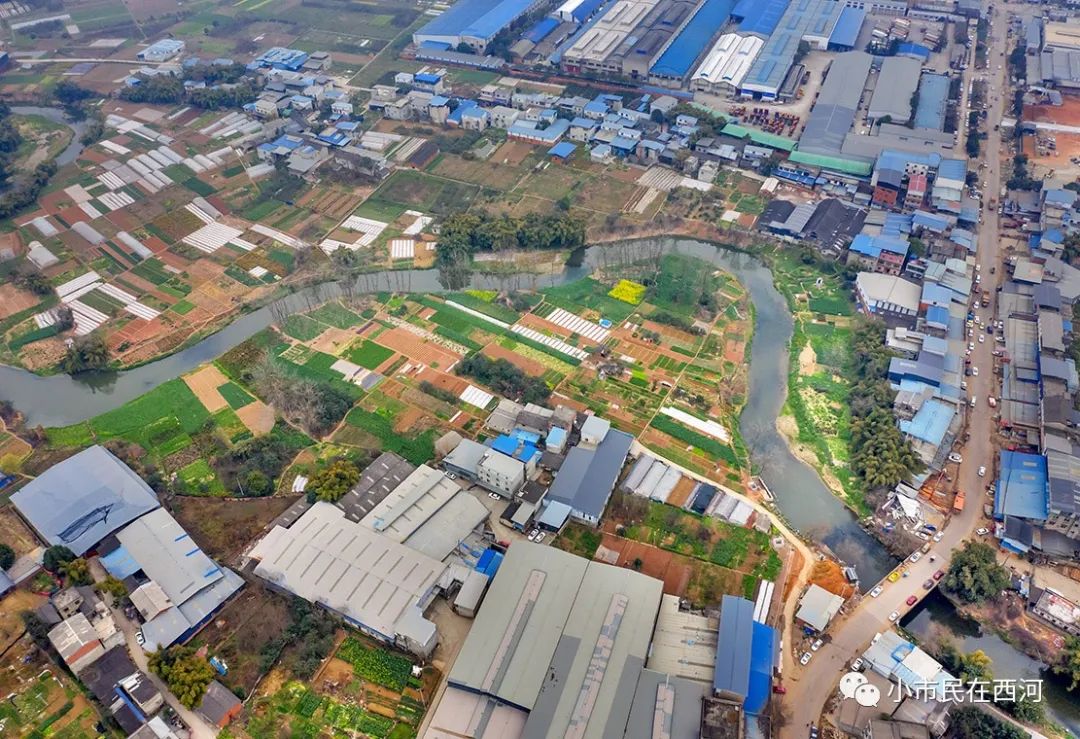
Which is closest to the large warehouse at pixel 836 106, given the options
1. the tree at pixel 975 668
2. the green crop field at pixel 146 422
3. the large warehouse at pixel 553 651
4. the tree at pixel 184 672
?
the tree at pixel 975 668

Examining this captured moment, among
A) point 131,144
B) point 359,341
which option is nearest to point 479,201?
point 359,341

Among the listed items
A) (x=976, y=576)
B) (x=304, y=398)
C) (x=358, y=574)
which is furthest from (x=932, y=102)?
(x=358, y=574)

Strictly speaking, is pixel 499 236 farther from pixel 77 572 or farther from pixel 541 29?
pixel 541 29

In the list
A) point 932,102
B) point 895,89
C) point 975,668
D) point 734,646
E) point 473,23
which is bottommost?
point 975,668

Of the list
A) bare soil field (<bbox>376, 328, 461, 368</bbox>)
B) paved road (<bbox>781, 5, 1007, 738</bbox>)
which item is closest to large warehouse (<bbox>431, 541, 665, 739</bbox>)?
paved road (<bbox>781, 5, 1007, 738</bbox>)

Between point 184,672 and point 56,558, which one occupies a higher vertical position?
point 56,558

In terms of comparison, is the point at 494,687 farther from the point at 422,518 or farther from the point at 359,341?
the point at 359,341
